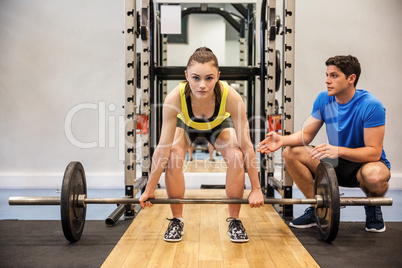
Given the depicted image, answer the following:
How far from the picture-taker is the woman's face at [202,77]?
171 centimetres

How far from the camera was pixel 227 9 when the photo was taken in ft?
14.6

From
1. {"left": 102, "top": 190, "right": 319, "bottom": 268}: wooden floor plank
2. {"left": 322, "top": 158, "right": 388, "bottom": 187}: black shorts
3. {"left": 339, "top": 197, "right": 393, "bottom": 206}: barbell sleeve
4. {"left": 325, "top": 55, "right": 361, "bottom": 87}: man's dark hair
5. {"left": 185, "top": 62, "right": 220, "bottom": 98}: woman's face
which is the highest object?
{"left": 325, "top": 55, "right": 361, "bottom": 87}: man's dark hair

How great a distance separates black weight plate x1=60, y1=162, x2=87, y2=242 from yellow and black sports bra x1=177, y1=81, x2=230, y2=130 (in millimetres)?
665

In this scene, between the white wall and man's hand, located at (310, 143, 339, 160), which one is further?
the white wall

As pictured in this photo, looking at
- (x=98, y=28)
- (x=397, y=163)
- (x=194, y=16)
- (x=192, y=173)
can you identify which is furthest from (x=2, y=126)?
(x=397, y=163)

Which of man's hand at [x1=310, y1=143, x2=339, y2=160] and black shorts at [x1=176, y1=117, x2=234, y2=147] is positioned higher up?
black shorts at [x1=176, y1=117, x2=234, y2=147]

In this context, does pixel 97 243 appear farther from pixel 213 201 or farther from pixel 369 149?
pixel 369 149

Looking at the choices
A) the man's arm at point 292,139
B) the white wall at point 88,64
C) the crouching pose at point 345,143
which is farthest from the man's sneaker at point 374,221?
the white wall at point 88,64

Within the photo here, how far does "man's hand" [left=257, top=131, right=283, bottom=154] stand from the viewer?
2008 mm

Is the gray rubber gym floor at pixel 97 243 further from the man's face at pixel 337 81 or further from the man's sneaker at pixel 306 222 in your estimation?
the man's face at pixel 337 81

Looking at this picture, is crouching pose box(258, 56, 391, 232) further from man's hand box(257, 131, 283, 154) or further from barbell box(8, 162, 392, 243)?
barbell box(8, 162, 392, 243)

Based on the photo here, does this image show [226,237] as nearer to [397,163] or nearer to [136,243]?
[136,243]

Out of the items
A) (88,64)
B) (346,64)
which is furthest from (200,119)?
(88,64)

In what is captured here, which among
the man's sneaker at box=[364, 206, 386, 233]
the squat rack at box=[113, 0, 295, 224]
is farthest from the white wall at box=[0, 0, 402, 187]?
the man's sneaker at box=[364, 206, 386, 233]
